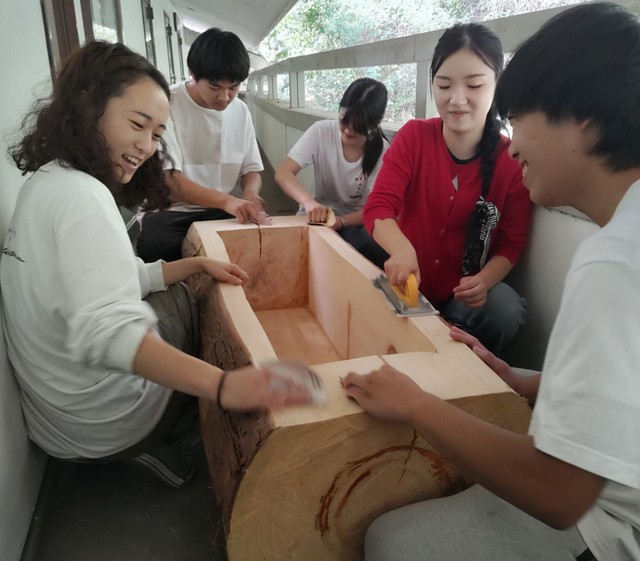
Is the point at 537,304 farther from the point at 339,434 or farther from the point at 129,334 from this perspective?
the point at 129,334

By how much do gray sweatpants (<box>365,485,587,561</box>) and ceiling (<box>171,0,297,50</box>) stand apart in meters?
7.36

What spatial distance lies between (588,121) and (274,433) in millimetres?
663

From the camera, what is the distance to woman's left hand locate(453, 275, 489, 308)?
1516 mm

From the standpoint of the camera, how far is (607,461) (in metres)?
0.61

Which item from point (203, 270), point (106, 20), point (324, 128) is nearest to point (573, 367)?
point (203, 270)

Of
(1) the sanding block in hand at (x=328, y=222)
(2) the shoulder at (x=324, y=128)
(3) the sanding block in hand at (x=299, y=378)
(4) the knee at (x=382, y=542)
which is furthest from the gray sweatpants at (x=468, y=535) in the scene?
(2) the shoulder at (x=324, y=128)

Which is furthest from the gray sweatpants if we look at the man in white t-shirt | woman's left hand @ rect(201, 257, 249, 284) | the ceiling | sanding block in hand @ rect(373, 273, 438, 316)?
the ceiling

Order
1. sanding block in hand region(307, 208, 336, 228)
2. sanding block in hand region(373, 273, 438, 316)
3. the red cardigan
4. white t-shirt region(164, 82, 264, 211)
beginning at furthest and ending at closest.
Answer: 1. white t-shirt region(164, 82, 264, 211)
2. sanding block in hand region(307, 208, 336, 228)
3. the red cardigan
4. sanding block in hand region(373, 273, 438, 316)

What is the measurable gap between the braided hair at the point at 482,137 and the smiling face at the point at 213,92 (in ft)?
3.36

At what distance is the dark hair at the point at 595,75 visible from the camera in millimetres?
677

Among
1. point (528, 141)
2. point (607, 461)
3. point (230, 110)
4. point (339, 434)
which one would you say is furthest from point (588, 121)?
point (230, 110)

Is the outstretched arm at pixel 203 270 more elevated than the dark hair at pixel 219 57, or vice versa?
the dark hair at pixel 219 57

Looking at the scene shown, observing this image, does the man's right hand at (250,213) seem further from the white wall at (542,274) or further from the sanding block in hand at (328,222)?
the white wall at (542,274)

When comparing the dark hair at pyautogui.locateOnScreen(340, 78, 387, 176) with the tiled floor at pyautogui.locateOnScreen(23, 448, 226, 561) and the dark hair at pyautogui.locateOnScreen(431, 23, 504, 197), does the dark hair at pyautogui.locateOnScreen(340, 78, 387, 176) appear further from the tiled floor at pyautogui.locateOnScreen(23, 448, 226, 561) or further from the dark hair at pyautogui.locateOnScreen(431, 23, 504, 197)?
the tiled floor at pyautogui.locateOnScreen(23, 448, 226, 561)
